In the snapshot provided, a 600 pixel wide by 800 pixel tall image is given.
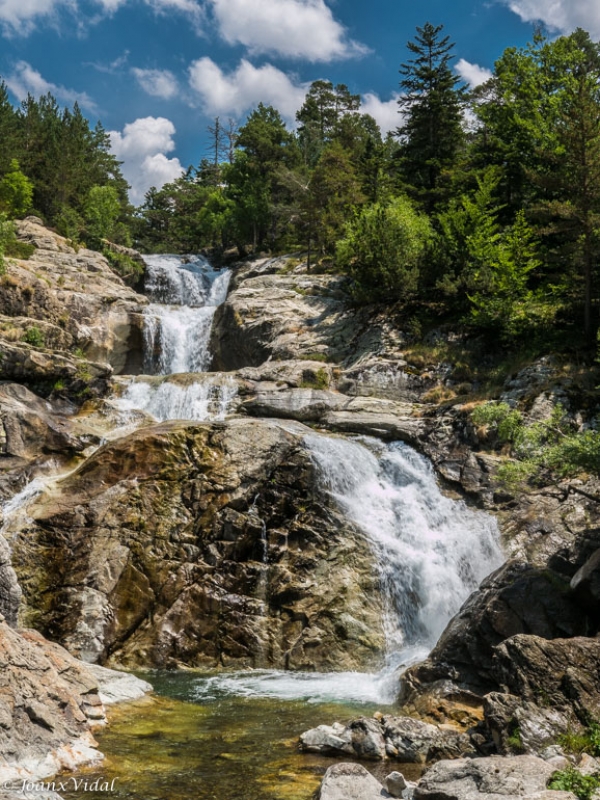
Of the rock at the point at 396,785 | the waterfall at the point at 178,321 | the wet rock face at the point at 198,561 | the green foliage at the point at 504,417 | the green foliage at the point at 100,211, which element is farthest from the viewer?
the green foliage at the point at 100,211

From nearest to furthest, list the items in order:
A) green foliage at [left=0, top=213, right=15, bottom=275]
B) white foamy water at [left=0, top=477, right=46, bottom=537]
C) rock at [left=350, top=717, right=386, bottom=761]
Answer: rock at [left=350, top=717, right=386, bottom=761], white foamy water at [left=0, top=477, right=46, bottom=537], green foliage at [left=0, top=213, right=15, bottom=275]

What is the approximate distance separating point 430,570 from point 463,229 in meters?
18.1

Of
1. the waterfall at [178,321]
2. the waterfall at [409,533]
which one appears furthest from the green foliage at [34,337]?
the waterfall at [409,533]

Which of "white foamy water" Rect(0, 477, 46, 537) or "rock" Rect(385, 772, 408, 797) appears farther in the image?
"white foamy water" Rect(0, 477, 46, 537)

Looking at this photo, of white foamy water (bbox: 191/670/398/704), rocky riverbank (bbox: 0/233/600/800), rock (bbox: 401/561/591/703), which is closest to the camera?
rocky riverbank (bbox: 0/233/600/800)

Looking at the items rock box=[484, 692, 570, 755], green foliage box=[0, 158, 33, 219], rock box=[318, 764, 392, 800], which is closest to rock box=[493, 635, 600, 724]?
rock box=[484, 692, 570, 755]

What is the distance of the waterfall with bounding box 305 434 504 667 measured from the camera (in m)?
16.3

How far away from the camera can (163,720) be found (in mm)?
10961

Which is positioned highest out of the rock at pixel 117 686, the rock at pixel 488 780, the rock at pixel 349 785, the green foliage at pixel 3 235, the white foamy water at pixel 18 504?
the green foliage at pixel 3 235

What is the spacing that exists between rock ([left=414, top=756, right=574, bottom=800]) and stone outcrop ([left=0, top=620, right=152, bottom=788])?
466cm

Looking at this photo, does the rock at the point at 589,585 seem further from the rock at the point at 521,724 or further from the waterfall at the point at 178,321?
the waterfall at the point at 178,321

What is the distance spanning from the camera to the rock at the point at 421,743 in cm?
934

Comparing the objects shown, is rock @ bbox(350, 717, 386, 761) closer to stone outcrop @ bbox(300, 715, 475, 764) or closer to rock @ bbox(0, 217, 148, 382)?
stone outcrop @ bbox(300, 715, 475, 764)

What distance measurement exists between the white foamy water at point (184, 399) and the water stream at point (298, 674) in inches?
2.0
